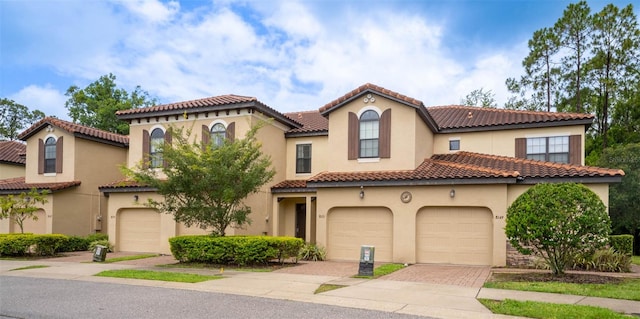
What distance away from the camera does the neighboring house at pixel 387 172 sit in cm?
1573

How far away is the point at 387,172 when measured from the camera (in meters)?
17.5

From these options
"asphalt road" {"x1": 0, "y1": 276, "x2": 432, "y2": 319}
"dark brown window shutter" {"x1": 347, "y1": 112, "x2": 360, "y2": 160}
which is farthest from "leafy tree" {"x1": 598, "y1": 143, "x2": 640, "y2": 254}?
"asphalt road" {"x1": 0, "y1": 276, "x2": 432, "y2": 319}

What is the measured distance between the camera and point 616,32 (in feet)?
94.0

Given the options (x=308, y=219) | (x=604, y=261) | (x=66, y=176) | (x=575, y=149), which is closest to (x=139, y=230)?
(x=66, y=176)

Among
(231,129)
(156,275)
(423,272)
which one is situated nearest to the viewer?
(156,275)

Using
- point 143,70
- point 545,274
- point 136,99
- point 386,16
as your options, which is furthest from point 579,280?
point 136,99

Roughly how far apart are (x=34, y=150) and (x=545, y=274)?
23.8 metres

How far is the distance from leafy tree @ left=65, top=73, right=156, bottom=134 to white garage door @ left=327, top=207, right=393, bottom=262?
2520 cm

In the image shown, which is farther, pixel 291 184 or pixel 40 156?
pixel 40 156

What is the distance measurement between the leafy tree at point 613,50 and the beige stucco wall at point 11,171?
3637 cm

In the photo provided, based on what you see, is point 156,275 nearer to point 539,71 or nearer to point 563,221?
point 563,221

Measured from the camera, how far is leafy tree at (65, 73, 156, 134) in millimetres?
37562

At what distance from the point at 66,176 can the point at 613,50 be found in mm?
32049

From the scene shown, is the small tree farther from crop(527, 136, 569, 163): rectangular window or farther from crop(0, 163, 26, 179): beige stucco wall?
crop(0, 163, 26, 179): beige stucco wall
